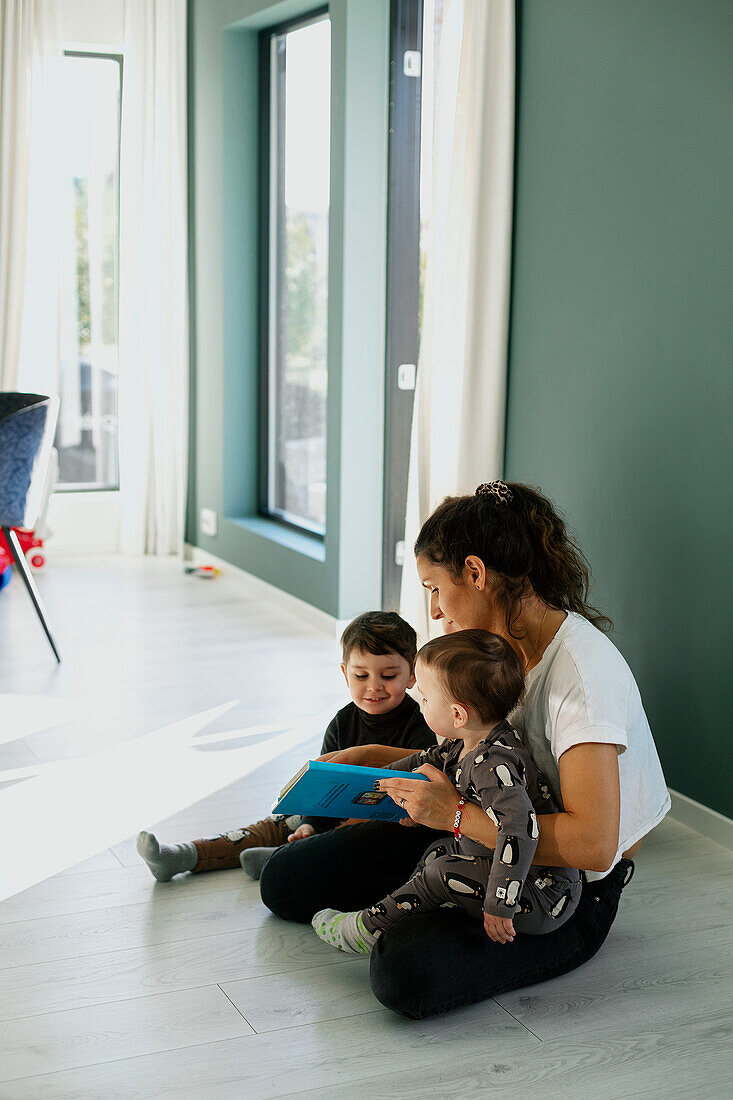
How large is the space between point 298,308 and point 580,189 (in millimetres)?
2195

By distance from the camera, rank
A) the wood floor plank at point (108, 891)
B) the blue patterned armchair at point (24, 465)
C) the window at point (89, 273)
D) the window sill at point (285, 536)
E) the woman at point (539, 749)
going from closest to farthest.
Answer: the woman at point (539, 749) → the wood floor plank at point (108, 891) → the blue patterned armchair at point (24, 465) → the window sill at point (285, 536) → the window at point (89, 273)

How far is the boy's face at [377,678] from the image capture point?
2.38 meters

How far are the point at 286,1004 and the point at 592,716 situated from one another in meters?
0.71

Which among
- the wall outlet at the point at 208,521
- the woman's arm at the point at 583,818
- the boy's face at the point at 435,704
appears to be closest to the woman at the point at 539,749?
the woman's arm at the point at 583,818

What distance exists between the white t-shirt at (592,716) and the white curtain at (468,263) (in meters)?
1.31

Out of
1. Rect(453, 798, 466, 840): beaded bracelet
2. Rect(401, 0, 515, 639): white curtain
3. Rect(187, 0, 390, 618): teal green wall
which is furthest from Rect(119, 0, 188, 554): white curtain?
Rect(453, 798, 466, 840): beaded bracelet

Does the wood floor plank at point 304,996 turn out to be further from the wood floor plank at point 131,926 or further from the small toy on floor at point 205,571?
the small toy on floor at point 205,571

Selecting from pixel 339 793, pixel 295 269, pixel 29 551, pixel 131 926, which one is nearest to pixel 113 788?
pixel 131 926

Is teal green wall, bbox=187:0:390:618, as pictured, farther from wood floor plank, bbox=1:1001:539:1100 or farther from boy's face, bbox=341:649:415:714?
wood floor plank, bbox=1:1001:539:1100

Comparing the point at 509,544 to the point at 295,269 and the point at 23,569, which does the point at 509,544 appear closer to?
the point at 23,569

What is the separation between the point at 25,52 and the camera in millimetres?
5355

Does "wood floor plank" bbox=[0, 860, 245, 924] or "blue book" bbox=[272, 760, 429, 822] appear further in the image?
"wood floor plank" bbox=[0, 860, 245, 924]

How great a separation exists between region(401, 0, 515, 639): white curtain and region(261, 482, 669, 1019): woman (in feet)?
4.00

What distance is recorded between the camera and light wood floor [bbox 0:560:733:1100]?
5.88 ft
